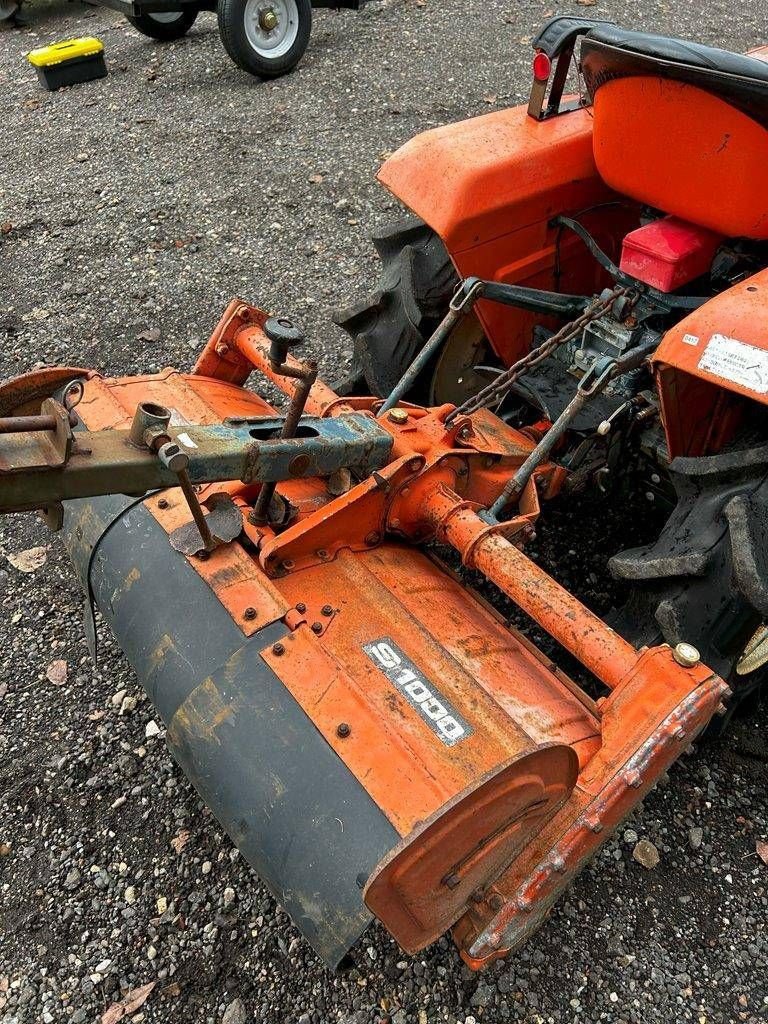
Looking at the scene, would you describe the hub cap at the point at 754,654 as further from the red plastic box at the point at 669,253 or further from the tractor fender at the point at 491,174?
the tractor fender at the point at 491,174

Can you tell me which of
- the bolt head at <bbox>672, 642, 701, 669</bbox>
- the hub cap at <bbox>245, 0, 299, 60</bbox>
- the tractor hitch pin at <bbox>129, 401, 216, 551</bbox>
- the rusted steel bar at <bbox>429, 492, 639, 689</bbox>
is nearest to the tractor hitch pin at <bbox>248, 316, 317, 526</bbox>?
the tractor hitch pin at <bbox>129, 401, 216, 551</bbox>

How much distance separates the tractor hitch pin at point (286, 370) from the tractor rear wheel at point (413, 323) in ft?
3.14

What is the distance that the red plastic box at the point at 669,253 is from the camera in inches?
96.4

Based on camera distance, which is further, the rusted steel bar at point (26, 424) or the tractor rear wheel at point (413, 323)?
the tractor rear wheel at point (413, 323)

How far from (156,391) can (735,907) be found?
213 cm

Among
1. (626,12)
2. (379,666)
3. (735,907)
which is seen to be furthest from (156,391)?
(626,12)

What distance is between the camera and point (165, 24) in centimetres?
730

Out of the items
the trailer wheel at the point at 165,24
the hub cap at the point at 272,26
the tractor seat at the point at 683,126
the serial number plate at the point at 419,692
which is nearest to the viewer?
the serial number plate at the point at 419,692

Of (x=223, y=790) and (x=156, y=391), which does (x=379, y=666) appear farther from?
(x=156, y=391)

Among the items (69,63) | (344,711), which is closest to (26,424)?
(344,711)

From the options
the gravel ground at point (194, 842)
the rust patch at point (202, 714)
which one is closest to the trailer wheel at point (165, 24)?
the gravel ground at point (194, 842)

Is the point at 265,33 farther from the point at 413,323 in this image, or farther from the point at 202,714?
the point at 202,714

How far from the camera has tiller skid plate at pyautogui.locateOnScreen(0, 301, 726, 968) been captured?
1.55 meters

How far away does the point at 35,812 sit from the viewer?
2.42 meters
